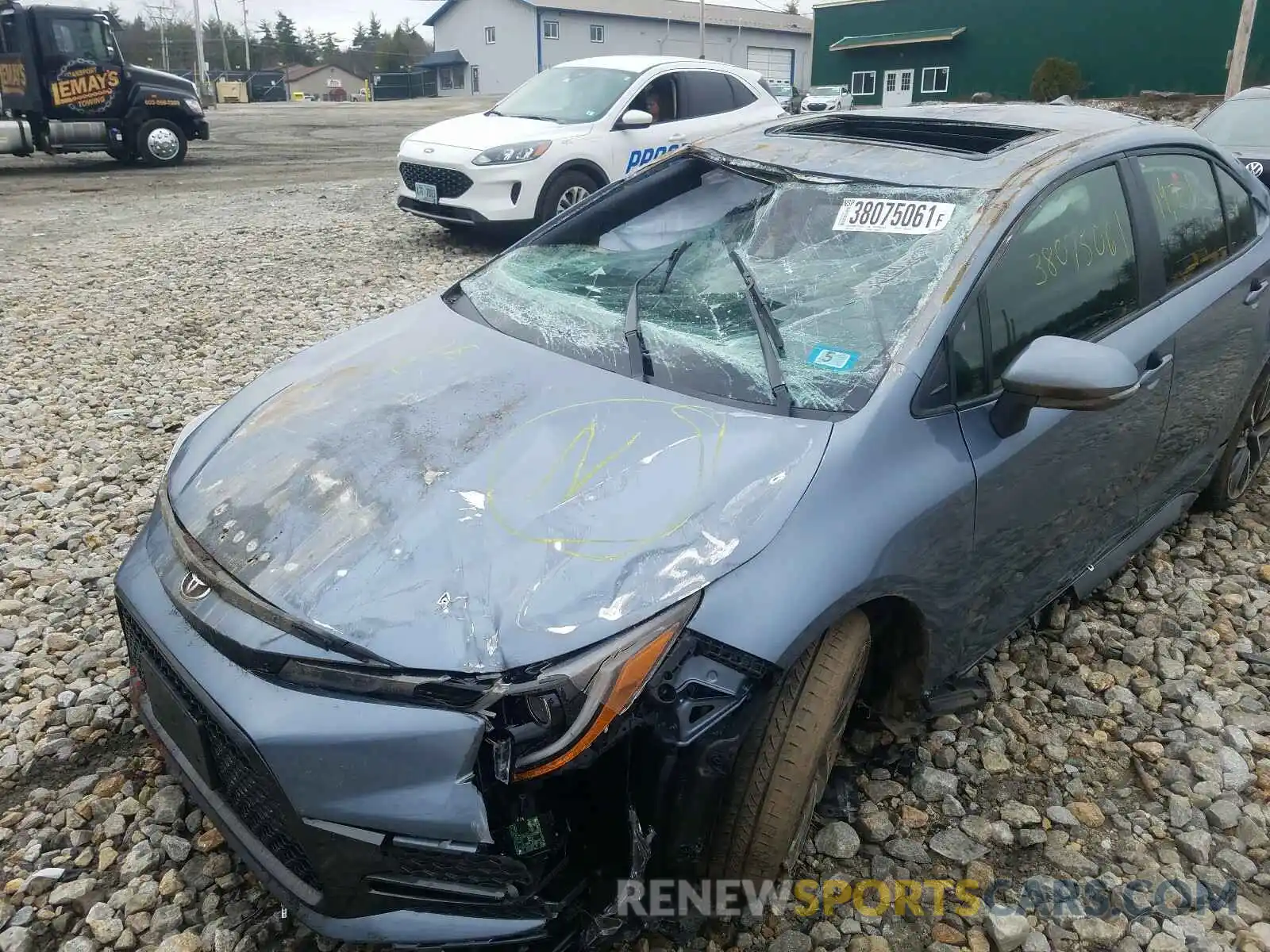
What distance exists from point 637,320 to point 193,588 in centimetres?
129

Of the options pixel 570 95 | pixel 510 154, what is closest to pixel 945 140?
pixel 510 154

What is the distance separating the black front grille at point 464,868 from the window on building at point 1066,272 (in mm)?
1444

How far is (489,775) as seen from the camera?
1604mm

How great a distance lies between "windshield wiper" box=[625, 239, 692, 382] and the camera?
2334 mm

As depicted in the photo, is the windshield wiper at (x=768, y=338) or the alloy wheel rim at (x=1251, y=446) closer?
the windshield wiper at (x=768, y=338)

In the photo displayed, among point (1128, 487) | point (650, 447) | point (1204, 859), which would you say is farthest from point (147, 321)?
point (1204, 859)

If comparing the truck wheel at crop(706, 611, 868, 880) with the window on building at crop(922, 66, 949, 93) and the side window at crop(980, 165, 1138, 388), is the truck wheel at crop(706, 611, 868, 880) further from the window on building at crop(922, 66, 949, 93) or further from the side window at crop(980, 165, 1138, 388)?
the window on building at crop(922, 66, 949, 93)

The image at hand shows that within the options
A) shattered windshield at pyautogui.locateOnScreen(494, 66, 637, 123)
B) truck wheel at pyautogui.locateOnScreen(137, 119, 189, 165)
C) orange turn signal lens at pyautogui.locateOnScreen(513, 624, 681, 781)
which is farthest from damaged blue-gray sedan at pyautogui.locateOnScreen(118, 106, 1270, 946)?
truck wheel at pyautogui.locateOnScreen(137, 119, 189, 165)

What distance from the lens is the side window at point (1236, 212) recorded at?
3.23 meters

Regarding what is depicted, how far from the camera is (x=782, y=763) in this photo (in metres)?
1.83

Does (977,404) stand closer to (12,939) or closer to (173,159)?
(12,939)

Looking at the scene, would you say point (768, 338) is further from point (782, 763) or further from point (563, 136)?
point (563, 136)

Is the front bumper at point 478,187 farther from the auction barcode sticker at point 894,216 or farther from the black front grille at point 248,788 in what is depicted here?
the black front grille at point 248,788

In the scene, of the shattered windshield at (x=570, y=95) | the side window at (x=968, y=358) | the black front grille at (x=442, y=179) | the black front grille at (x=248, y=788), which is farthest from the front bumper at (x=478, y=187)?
the black front grille at (x=248, y=788)
